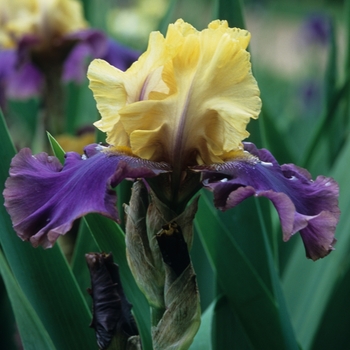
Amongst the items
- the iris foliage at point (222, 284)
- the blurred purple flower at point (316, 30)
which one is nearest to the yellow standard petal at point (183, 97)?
the iris foliage at point (222, 284)

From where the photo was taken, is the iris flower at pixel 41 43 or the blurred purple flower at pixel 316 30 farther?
the blurred purple flower at pixel 316 30

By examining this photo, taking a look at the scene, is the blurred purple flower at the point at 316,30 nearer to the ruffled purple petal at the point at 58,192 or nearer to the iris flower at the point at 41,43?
the iris flower at the point at 41,43

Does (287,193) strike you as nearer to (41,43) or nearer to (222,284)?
(222,284)

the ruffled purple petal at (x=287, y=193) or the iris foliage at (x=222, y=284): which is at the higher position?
the ruffled purple petal at (x=287, y=193)

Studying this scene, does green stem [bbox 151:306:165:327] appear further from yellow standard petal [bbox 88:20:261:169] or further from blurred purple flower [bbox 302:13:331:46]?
blurred purple flower [bbox 302:13:331:46]

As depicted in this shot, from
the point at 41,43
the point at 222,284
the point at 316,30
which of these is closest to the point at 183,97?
the point at 222,284

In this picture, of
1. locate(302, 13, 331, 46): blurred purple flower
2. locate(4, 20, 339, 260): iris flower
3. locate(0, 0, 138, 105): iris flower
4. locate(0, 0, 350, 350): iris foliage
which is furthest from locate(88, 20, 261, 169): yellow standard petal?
locate(302, 13, 331, 46): blurred purple flower
